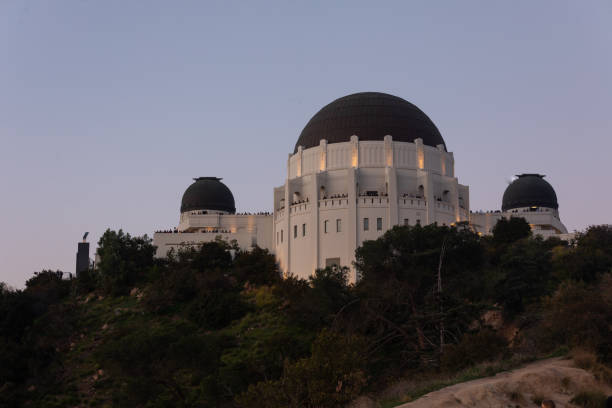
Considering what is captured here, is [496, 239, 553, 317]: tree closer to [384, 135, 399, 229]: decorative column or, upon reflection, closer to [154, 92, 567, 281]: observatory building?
[384, 135, 399, 229]: decorative column

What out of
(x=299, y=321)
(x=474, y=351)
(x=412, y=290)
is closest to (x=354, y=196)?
(x=299, y=321)

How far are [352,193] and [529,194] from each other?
925 inches

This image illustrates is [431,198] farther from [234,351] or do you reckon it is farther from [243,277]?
[234,351]

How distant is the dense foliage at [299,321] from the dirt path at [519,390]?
416 cm

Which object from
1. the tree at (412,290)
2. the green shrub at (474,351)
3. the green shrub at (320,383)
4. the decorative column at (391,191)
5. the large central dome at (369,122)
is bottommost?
the green shrub at (320,383)

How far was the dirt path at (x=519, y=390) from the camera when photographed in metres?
22.0

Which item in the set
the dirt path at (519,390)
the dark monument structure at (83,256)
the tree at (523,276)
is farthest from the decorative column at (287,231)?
the dirt path at (519,390)

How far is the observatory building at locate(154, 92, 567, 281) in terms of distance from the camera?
→ 57781mm

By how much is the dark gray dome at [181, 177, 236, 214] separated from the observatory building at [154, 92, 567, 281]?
4.63 meters

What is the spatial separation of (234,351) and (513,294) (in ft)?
52.8

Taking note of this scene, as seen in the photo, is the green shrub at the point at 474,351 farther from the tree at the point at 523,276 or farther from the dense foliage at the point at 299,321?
the tree at the point at 523,276

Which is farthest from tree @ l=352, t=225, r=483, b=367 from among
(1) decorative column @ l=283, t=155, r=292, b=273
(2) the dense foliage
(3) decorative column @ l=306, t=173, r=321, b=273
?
(1) decorative column @ l=283, t=155, r=292, b=273

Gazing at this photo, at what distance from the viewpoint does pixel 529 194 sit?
7331cm

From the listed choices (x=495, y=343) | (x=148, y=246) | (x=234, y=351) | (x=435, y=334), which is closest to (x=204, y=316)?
(x=234, y=351)
